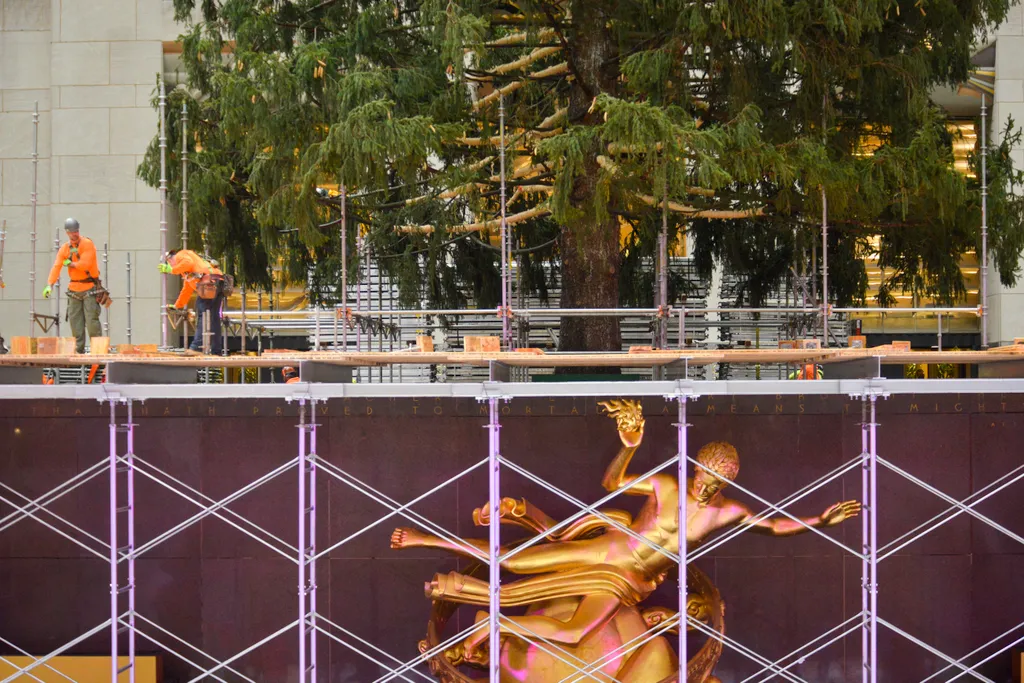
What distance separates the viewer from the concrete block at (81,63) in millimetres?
21469

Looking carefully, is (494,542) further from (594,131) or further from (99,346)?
(99,346)

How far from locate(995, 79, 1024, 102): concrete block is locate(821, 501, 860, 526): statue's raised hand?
12696 millimetres

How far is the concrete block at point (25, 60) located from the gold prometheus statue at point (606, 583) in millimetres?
14866

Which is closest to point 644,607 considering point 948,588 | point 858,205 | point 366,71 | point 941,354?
point 948,588

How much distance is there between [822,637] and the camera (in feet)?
37.1

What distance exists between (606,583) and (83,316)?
6.22 metres

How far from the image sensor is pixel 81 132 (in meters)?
21.5

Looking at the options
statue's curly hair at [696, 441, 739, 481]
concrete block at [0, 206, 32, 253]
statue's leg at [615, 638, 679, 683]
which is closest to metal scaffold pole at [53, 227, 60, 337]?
concrete block at [0, 206, 32, 253]

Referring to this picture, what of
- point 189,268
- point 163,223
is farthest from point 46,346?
point 163,223

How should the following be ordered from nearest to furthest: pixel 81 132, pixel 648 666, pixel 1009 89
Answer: pixel 648 666 → pixel 1009 89 → pixel 81 132

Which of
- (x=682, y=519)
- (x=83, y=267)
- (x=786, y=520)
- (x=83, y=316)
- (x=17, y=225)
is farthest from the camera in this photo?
(x=17, y=225)

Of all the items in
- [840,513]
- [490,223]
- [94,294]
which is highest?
[490,223]

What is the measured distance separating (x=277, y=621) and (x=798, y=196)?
7.06m

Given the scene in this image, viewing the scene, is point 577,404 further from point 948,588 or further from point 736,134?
point 948,588
